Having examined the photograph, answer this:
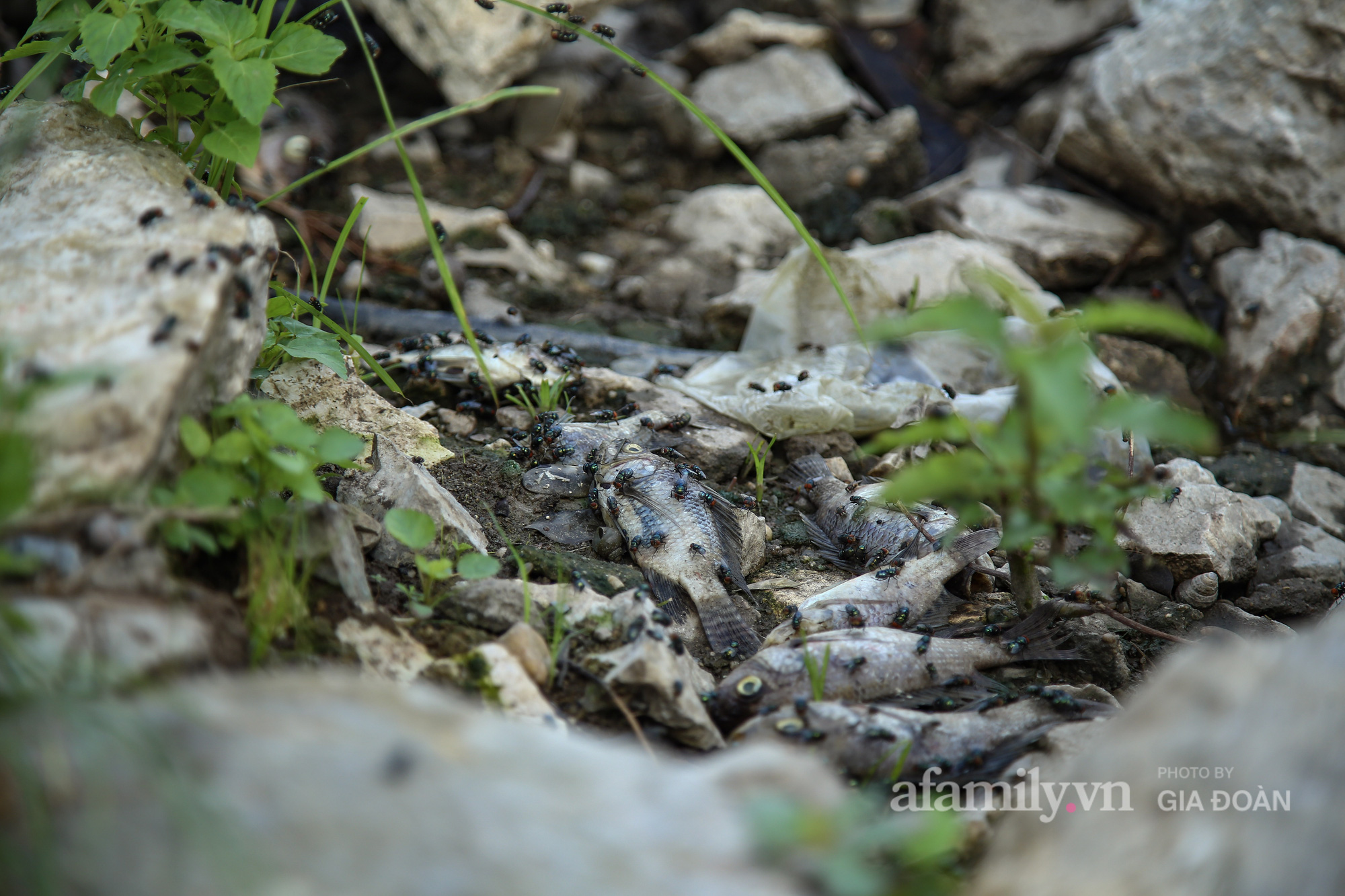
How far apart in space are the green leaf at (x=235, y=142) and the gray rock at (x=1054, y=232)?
224 inches

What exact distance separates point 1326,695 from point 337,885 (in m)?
1.78

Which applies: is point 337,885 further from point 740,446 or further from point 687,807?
point 740,446

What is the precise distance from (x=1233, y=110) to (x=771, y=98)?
3.94 m

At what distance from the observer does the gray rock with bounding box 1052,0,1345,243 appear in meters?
6.06

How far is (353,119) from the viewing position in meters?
8.20

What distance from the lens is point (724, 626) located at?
3.37 meters

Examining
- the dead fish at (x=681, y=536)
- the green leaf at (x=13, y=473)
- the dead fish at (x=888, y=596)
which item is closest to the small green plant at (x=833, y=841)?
the green leaf at (x=13, y=473)

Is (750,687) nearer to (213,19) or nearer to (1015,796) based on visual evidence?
(1015,796)

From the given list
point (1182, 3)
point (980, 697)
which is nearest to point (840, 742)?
point (980, 697)

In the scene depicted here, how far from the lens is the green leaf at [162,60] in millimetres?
2602

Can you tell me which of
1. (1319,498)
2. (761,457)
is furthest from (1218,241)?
(761,457)

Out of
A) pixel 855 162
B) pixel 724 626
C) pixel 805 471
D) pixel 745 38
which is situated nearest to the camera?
pixel 724 626

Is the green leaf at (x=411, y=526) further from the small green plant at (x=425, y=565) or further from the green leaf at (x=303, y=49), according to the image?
the green leaf at (x=303, y=49)

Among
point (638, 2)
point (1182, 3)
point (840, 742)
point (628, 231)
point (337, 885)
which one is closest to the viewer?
point (337, 885)
